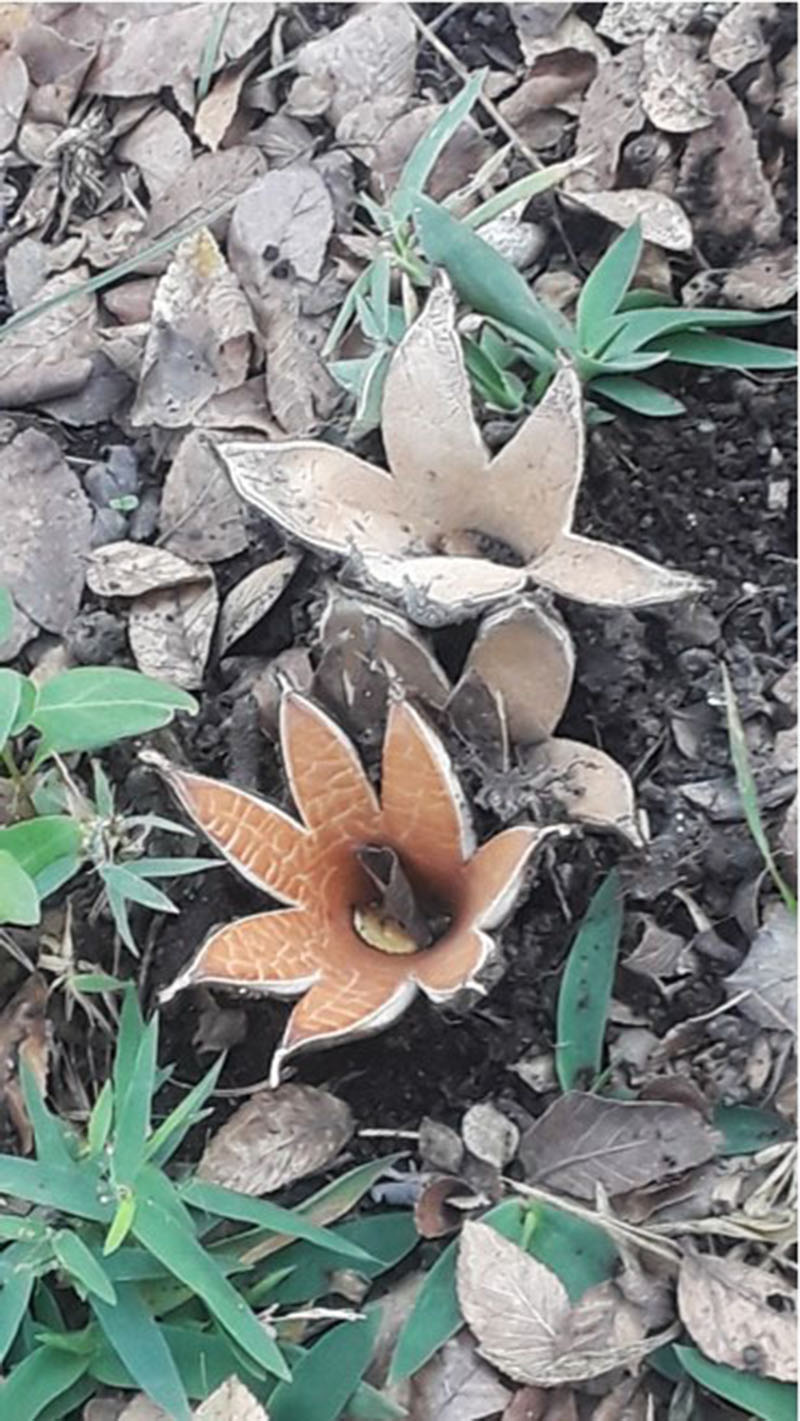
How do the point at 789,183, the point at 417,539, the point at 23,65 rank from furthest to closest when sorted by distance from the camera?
the point at 23,65 < the point at 789,183 < the point at 417,539

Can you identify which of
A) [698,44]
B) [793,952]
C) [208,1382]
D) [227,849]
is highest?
[698,44]

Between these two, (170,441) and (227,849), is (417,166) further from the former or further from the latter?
(227,849)

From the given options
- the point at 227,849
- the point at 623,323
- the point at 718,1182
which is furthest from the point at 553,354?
the point at 718,1182

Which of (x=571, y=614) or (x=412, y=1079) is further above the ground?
(x=571, y=614)

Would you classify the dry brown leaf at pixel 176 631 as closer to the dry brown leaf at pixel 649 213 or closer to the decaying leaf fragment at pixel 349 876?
the decaying leaf fragment at pixel 349 876

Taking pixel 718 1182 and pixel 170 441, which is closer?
pixel 718 1182

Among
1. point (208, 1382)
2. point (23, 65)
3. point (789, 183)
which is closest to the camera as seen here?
point (208, 1382)

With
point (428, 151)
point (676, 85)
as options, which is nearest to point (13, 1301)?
point (428, 151)
